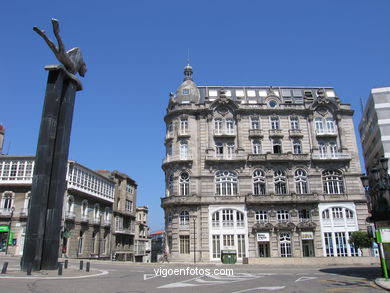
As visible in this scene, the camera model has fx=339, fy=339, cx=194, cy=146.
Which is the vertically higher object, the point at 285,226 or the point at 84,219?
the point at 84,219

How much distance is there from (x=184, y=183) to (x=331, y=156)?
19687 millimetres

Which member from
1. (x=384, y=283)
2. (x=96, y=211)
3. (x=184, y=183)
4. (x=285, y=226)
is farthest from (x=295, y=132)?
(x=96, y=211)

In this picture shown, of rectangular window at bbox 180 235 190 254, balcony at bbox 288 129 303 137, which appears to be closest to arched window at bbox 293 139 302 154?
balcony at bbox 288 129 303 137

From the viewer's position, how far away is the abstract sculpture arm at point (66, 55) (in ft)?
71.8

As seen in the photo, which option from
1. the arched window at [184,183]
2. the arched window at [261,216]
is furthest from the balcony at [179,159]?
the arched window at [261,216]

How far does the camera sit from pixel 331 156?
44719 millimetres

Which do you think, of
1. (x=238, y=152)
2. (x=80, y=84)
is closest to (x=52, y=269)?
(x=80, y=84)

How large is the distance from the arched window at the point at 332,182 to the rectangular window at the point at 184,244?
18.6 metres

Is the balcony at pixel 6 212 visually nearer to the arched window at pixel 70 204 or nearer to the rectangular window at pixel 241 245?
the arched window at pixel 70 204

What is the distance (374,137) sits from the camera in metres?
55.8

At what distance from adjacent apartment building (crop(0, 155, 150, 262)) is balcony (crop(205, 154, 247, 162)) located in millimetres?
18322

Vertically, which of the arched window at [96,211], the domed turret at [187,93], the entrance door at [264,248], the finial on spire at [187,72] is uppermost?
the finial on spire at [187,72]

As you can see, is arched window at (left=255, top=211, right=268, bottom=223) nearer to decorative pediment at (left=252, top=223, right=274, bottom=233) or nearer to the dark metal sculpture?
decorative pediment at (left=252, top=223, right=274, bottom=233)

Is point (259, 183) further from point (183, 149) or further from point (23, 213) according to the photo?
point (23, 213)
